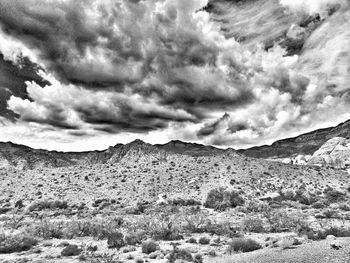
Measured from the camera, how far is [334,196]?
42.5 m

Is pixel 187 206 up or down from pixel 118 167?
down

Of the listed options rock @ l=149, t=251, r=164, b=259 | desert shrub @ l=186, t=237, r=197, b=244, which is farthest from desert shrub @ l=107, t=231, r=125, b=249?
desert shrub @ l=186, t=237, r=197, b=244

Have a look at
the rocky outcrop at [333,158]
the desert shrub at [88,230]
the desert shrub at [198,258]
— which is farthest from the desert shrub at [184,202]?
the rocky outcrop at [333,158]

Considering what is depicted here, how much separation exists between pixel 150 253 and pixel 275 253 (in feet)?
21.8

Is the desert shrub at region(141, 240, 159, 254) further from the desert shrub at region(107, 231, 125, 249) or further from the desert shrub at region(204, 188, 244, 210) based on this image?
the desert shrub at region(204, 188, 244, 210)

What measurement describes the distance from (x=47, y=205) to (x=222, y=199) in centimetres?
2024

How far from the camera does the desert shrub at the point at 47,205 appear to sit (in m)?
38.2

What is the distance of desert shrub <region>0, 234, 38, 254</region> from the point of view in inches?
773

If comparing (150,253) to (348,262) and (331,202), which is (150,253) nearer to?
(348,262)

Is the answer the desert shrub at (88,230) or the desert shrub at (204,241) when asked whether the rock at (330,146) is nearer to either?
the desert shrub at (88,230)

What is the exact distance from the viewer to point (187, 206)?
37.6 m

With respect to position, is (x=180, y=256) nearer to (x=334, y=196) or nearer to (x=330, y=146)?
(x=334, y=196)

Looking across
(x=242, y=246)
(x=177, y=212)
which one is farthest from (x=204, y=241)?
(x=177, y=212)

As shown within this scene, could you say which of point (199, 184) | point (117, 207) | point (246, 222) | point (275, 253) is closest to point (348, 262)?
point (275, 253)
